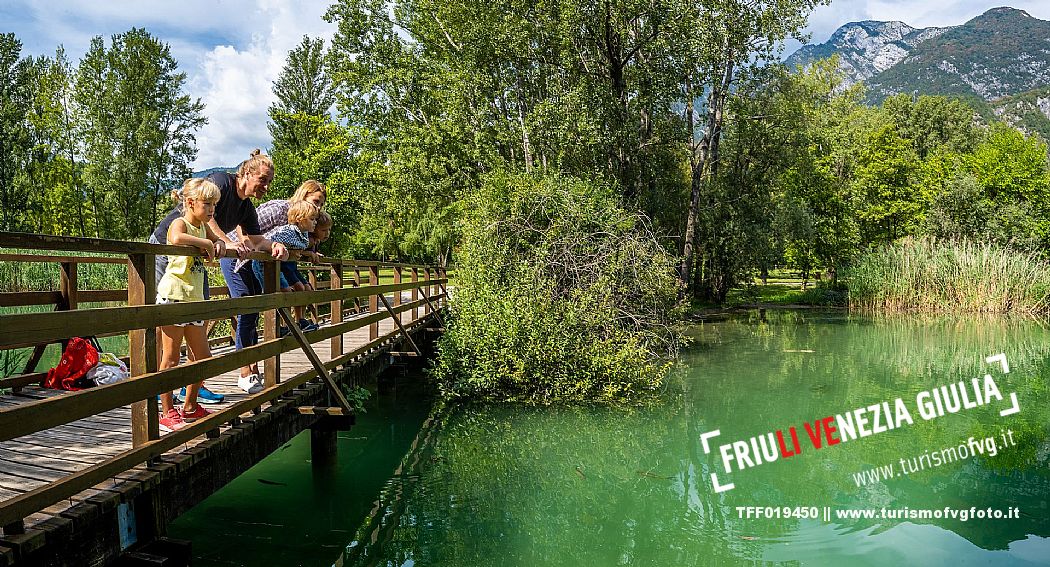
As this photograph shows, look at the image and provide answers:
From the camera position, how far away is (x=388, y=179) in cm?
2133

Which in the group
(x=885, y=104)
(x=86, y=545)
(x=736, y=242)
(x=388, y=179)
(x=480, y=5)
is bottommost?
(x=86, y=545)

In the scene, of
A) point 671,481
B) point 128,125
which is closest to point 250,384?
point 671,481

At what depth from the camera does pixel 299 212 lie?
6656mm

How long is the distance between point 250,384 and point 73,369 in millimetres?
1711

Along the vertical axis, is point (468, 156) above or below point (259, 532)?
above

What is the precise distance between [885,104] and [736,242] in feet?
105

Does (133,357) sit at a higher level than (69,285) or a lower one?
lower

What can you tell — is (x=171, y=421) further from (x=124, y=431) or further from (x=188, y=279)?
(x=188, y=279)

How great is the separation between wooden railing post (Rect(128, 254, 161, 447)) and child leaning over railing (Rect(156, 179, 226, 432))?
560 millimetres

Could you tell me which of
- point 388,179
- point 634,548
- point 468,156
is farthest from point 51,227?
point 634,548

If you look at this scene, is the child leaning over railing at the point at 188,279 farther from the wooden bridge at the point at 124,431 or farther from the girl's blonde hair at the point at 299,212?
the girl's blonde hair at the point at 299,212

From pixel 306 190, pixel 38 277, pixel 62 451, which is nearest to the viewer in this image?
pixel 62 451

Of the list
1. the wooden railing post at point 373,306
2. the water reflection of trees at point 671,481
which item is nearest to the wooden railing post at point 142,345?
the water reflection of trees at point 671,481

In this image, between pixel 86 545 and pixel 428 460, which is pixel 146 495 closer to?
pixel 86 545
